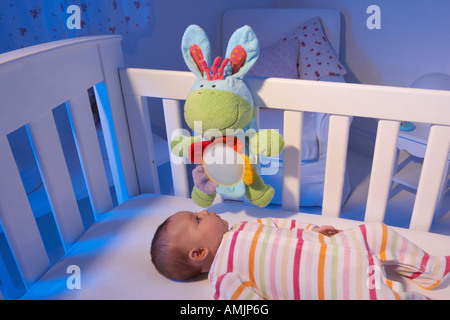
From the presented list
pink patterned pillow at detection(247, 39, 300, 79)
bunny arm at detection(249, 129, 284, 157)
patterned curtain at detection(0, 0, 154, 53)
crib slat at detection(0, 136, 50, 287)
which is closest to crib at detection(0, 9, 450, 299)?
crib slat at detection(0, 136, 50, 287)

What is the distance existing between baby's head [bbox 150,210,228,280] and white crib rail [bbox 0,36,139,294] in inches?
10.3

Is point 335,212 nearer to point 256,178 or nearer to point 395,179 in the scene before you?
point 256,178

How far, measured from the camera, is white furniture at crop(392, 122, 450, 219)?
4.98 feet

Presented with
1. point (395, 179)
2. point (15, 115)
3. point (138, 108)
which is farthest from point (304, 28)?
point (15, 115)

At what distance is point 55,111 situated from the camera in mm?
1414

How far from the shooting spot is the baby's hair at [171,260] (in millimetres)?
757

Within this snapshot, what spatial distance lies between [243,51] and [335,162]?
14.2 inches

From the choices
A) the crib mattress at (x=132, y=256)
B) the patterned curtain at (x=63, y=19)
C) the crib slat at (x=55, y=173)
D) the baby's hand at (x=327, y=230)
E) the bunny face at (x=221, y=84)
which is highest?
the patterned curtain at (x=63, y=19)

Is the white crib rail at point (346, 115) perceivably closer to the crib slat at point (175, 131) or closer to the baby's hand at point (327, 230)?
the crib slat at point (175, 131)

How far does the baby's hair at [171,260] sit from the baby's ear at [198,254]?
0.04 ft

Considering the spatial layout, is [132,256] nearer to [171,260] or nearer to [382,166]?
[171,260]

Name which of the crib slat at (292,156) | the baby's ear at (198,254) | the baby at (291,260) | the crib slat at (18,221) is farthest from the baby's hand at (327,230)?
the crib slat at (18,221)

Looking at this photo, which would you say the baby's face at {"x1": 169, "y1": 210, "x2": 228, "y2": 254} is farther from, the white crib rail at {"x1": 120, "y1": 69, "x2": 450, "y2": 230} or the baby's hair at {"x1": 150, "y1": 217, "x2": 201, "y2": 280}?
the white crib rail at {"x1": 120, "y1": 69, "x2": 450, "y2": 230}

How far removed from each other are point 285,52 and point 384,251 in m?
1.36
